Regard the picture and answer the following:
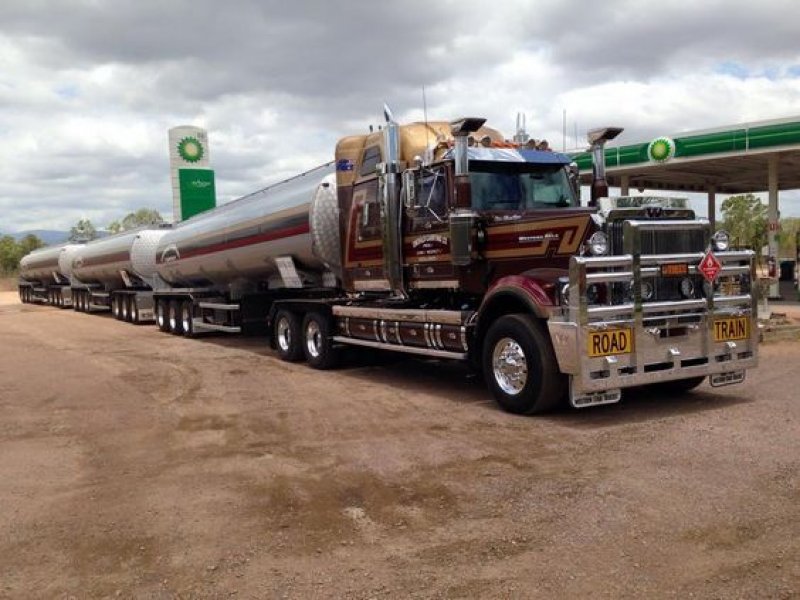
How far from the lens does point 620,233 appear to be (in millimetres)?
7562

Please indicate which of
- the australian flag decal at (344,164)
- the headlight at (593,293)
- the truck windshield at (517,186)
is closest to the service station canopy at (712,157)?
the australian flag decal at (344,164)

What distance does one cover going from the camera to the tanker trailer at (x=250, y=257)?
1200 centimetres

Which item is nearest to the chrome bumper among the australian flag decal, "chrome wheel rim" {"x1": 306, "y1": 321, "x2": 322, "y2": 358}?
the australian flag decal

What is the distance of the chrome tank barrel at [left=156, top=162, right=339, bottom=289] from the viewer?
39.2 feet

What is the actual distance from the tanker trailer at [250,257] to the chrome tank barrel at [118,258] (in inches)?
43.8

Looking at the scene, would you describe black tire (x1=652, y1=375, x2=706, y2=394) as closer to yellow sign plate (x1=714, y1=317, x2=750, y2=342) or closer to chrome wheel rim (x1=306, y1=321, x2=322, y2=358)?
yellow sign plate (x1=714, y1=317, x2=750, y2=342)

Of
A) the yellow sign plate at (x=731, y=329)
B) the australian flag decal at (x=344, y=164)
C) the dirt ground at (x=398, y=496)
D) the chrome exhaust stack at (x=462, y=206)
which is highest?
the australian flag decal at (x=344, y=164)

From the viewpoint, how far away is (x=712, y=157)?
22.4 metres

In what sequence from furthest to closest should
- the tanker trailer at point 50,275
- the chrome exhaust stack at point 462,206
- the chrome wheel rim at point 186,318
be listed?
the tanker trailer at point 50,275
the chrome wheel rim at point 186,318
the chrome exhaust stack at point 462,206

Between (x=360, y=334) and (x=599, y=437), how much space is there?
508 centimetres

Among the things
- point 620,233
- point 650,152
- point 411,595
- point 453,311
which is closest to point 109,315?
point 650,152

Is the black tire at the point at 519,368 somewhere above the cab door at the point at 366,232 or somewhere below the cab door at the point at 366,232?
below

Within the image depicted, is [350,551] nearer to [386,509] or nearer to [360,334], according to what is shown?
[386,509]

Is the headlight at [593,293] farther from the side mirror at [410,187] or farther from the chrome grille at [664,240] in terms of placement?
the side mirror at [410,187]
